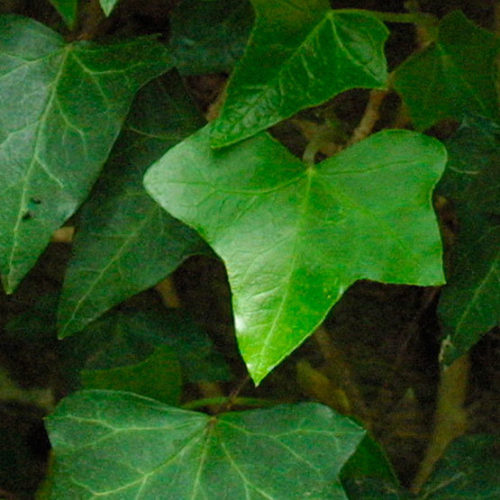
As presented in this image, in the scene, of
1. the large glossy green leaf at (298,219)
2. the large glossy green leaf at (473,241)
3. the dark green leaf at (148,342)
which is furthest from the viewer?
the dark green leaf at (148,342)

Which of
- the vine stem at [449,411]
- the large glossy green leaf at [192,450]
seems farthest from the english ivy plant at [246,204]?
the vine stem at [449,411]

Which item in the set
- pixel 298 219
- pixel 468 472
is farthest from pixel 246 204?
pixel 468 472

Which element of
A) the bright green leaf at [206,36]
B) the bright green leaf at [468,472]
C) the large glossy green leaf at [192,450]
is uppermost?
the bright green leaf at [206,36]

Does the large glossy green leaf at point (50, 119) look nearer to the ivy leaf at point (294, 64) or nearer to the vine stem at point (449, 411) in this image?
the ivy leaf at point (294, 64)

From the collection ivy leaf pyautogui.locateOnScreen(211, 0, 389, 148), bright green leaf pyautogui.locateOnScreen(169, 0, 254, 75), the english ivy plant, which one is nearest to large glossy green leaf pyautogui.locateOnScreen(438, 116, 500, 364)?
the english ivy plant

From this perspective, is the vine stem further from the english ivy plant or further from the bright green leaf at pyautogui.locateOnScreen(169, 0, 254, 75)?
the bright green leaf at pyautogui.locateOnScreen(169, 0, 254, 75)

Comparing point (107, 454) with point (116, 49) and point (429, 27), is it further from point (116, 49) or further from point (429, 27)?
point (429, 27)

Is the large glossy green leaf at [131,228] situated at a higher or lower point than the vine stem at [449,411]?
higher
